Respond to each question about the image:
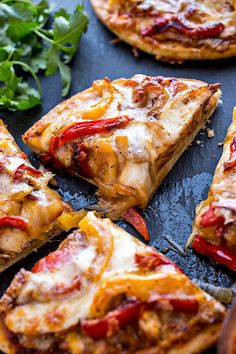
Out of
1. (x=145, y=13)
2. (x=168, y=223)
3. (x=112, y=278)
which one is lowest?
(x=168, y=223)

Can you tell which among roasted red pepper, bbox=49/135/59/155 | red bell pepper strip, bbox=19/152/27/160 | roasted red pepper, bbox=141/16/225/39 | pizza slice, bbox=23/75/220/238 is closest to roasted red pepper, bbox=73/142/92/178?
pizza slice, bbox=23/75/220/238

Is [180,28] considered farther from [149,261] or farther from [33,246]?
[149,261]

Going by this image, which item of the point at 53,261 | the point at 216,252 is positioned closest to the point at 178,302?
the point at 216,252

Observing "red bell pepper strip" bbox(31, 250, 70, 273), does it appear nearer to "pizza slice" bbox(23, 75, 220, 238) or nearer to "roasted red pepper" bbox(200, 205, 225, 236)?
"pizza slice" bbox(23, 75, 220, 238)

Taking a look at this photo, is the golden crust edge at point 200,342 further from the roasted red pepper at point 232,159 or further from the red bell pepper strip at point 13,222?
the red bell pepper strip at point 13,222

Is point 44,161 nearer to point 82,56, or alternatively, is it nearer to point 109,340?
point 82,56

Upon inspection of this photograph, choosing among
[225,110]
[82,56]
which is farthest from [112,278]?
[82,56]
